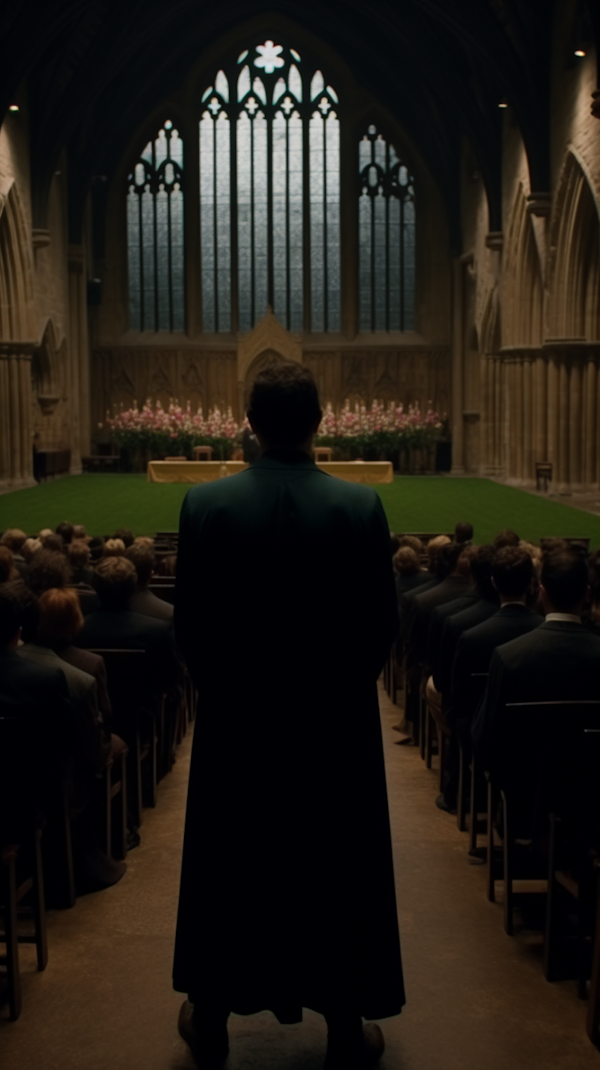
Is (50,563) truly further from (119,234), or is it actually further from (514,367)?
(119,234)

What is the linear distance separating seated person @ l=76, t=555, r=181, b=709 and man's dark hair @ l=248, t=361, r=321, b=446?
2.81m

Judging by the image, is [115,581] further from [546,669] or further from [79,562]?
[79,562]

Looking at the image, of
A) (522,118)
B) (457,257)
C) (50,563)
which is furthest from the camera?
(457,257)

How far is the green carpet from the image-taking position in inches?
680

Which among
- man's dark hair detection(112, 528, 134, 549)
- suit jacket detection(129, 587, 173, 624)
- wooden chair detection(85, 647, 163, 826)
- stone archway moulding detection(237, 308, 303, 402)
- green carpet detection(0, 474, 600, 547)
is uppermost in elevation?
stone archway moulding detection(237, 308, 303, 402)

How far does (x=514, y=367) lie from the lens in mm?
29000

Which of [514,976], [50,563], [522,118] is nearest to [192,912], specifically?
[514,976]

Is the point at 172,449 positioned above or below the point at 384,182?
below

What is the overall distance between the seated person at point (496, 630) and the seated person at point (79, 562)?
399cm

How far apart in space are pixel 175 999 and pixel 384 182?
114 feet

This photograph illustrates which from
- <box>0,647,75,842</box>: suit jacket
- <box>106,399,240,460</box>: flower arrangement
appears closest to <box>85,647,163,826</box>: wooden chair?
<box>0,647,75,842</box>: suit jacket

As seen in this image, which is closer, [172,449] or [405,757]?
[405,757]

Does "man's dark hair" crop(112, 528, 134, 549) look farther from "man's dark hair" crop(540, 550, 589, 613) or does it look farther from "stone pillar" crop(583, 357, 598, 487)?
"stone pillar" crop(583, 357, 598, 487)

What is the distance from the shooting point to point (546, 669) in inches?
178
